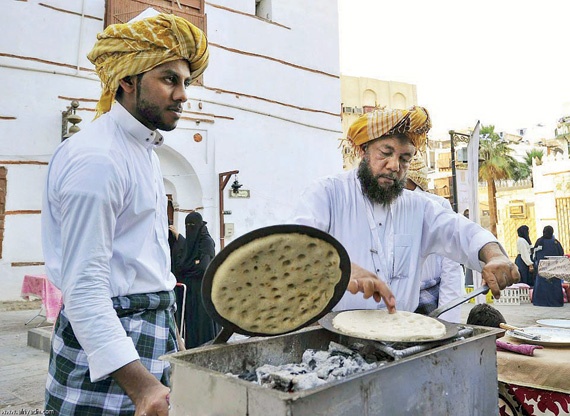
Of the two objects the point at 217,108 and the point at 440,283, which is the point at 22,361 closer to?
the point at 440,283

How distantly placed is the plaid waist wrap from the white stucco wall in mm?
7816

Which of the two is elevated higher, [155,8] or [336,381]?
[155,8]

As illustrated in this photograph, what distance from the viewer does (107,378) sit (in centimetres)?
129

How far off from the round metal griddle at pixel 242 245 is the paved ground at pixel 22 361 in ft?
9.33

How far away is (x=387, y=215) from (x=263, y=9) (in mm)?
11274

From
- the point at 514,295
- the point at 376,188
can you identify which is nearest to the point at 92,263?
the point at 376,188

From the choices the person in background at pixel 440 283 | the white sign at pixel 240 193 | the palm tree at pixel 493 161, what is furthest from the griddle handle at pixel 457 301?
the palm tree at pixel 493 161

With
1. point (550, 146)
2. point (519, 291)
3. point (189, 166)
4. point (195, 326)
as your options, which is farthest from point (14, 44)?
point (550, 146)

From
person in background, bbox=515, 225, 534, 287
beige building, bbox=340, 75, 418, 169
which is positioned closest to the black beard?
person in background, bbox=515, 225, 534, 287

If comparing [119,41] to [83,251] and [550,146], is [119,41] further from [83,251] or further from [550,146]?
[550,146]

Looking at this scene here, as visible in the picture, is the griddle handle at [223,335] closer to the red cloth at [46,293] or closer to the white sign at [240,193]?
the red cloth at [46,293]

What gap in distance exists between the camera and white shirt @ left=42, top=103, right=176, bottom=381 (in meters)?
1.12

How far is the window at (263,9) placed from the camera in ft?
39.1

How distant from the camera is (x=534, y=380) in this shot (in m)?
1.96
